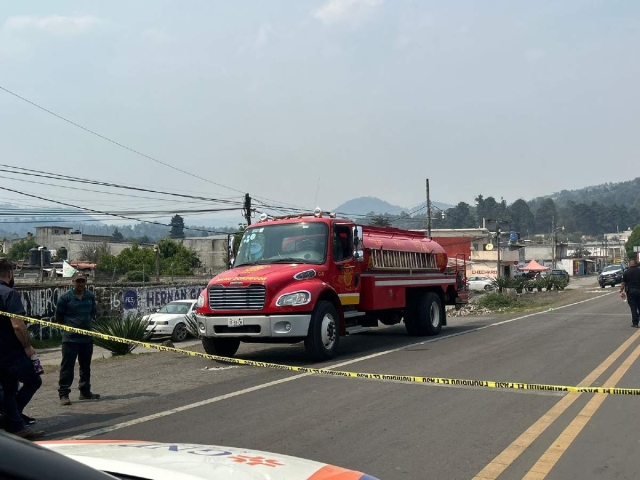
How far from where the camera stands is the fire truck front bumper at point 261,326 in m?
12.1

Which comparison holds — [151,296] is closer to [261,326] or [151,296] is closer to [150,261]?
[261,326]

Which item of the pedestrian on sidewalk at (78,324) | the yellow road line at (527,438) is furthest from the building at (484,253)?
the pedestrian on sidewalk at (78,324)

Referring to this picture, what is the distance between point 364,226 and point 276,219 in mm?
2072

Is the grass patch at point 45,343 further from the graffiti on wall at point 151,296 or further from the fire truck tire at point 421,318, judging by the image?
the fire truck tire at point 421,318

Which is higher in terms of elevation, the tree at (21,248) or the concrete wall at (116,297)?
the tree at (21,248)

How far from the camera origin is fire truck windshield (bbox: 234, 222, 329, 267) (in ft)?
43.7

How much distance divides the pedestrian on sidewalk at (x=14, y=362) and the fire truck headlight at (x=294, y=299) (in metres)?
5.27

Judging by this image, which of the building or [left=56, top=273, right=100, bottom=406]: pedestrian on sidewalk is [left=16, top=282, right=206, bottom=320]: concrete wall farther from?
the building

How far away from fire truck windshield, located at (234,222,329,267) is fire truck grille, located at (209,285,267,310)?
116 centimetres

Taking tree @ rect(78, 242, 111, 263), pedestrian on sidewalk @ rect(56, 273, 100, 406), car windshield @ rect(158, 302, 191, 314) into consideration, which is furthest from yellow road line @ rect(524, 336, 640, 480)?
tree @ rect(78, 242, 111, 263)

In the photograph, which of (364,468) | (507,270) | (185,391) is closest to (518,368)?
(185,391)

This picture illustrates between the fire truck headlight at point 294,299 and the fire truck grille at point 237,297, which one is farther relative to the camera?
the fire truck grille at point 237,297

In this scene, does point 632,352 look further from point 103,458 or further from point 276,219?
point 103,458

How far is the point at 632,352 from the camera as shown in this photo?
13102mm
